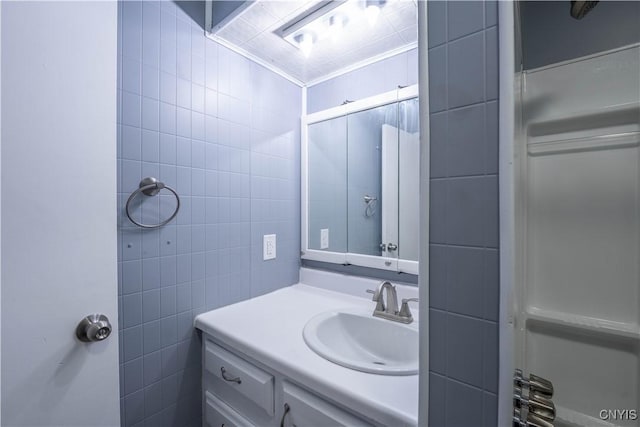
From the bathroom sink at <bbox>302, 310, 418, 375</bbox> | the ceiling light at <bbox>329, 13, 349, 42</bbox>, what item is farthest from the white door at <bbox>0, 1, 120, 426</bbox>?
the ceiling light at <bbox>329, 13, 349, 42</bbox>

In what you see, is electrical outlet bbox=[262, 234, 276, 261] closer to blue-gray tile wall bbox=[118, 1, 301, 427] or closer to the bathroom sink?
blue-gray tile wall bbox=[118, 1, 301, 427]

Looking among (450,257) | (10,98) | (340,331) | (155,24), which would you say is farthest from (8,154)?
(340,331)

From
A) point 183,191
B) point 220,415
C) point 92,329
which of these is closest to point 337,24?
point 183,191

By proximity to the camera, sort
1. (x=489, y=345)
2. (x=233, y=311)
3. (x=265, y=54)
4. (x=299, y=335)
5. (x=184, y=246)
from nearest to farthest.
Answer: (x=489, y=345)
(x=299, y=335)
(x=184, y=246)
(x=233, y=311)
(x=265, y=54)

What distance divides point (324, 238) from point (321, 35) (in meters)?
0.99

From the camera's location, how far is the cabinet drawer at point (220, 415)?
960mm

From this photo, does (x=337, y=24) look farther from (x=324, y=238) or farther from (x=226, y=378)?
(x=226, y=378)

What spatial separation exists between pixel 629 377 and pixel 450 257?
2.47 ft

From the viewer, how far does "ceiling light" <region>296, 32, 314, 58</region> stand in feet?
3.85

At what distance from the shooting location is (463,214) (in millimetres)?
457

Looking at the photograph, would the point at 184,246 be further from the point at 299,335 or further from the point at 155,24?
the point at 155,24

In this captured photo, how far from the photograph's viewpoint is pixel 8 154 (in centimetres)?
63

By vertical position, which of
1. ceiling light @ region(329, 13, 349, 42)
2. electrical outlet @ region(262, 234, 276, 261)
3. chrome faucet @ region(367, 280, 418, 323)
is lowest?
chrome faucet @ region(367, 280, 418, 323)

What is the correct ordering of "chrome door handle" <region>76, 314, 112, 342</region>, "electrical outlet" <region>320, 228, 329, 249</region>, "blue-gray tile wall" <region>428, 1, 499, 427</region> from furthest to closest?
"electrical outlet" <region>320, 228, 329, 249</region> → "chrome door handle" <region>76, 314, 112, 342</region> → "blue-gray tile wall" <region>428, 1, 499, 427</region>
